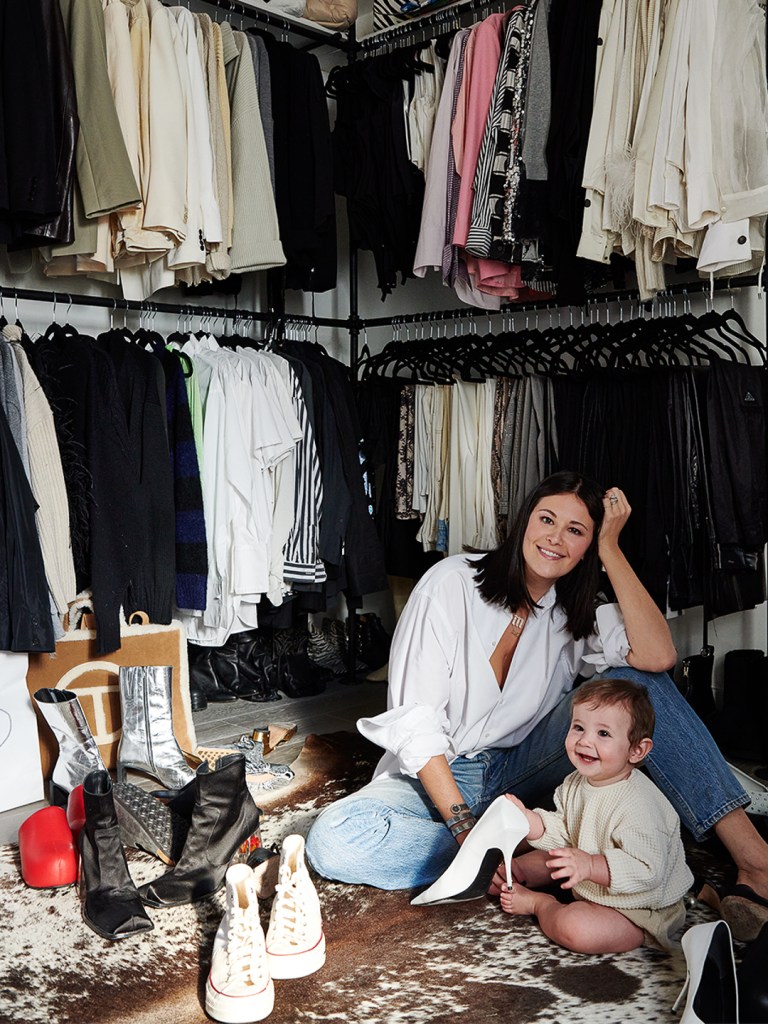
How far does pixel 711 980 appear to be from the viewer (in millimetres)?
1664

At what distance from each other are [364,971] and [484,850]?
1.01 feet

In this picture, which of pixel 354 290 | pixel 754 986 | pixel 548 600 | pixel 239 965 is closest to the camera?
pixel 754 986

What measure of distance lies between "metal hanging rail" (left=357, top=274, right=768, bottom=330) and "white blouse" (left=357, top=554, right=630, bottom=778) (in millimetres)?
1164

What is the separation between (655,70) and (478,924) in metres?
2.33

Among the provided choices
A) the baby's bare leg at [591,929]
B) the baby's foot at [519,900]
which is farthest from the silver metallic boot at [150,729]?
the baby's bare leg at [591,929]

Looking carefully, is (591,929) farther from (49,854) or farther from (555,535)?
(49,854)

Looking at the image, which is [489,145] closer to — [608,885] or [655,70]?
[655,70]

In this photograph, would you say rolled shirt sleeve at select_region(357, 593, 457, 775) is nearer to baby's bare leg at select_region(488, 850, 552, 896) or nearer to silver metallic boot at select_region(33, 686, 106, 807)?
baby's bare leg at select_region(488, 850, 552, 896)

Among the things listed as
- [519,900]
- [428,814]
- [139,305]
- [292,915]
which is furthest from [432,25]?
[292,915]

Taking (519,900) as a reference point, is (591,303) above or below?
above

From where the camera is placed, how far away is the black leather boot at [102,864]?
220 centimetres

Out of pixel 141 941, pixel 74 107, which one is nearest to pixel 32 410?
pixel 74 107

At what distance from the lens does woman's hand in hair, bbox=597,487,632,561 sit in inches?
98.0

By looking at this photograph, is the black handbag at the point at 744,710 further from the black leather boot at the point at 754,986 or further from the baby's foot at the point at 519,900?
the black leather boot at the point at 754,986
